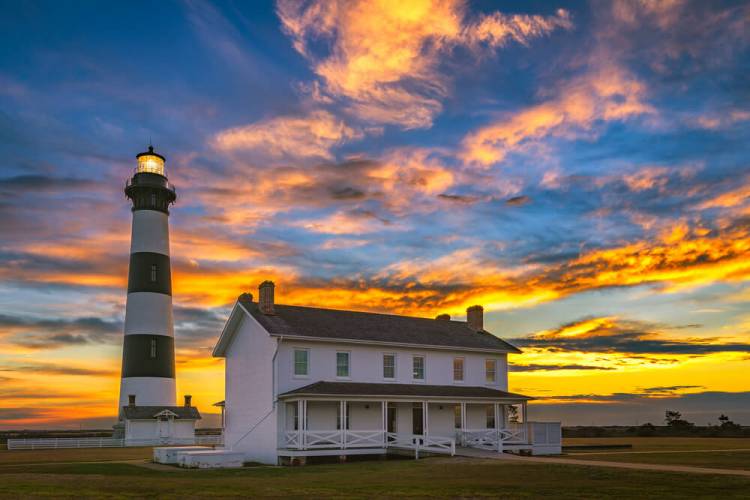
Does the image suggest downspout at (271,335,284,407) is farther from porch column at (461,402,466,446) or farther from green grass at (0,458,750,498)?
porch column at (461,402,466,446)

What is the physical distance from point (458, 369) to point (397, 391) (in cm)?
590

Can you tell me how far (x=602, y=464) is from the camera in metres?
25.7

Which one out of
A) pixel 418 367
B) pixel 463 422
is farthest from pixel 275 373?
pixel 463 422

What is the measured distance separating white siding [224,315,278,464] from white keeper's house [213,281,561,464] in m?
0.05

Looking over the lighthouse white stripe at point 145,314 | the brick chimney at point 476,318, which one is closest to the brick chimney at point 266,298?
the brick chimney at point 476,318

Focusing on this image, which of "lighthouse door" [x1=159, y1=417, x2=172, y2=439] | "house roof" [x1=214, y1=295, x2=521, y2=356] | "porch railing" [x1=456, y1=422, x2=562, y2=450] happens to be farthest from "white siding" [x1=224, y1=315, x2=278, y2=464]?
"lighthouse door" [x1=159, y1=417, x2=172, y2=439]

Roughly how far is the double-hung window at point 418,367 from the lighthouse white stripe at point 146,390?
69.2ft

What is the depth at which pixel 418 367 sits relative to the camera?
37625mm

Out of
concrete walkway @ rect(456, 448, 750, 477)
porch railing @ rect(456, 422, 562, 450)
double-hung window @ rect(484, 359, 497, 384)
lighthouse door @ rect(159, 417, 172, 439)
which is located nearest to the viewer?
concrete walkway @ rect(456, 448, 750, 477)

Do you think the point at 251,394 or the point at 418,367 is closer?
the point at 251,394

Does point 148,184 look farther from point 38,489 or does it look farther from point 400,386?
point 38,489

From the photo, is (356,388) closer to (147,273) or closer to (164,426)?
(147,273)

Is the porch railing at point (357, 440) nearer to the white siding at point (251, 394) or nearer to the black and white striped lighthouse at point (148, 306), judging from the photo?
the white siding at point (251, 394)

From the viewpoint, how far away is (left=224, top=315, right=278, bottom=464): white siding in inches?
1309
